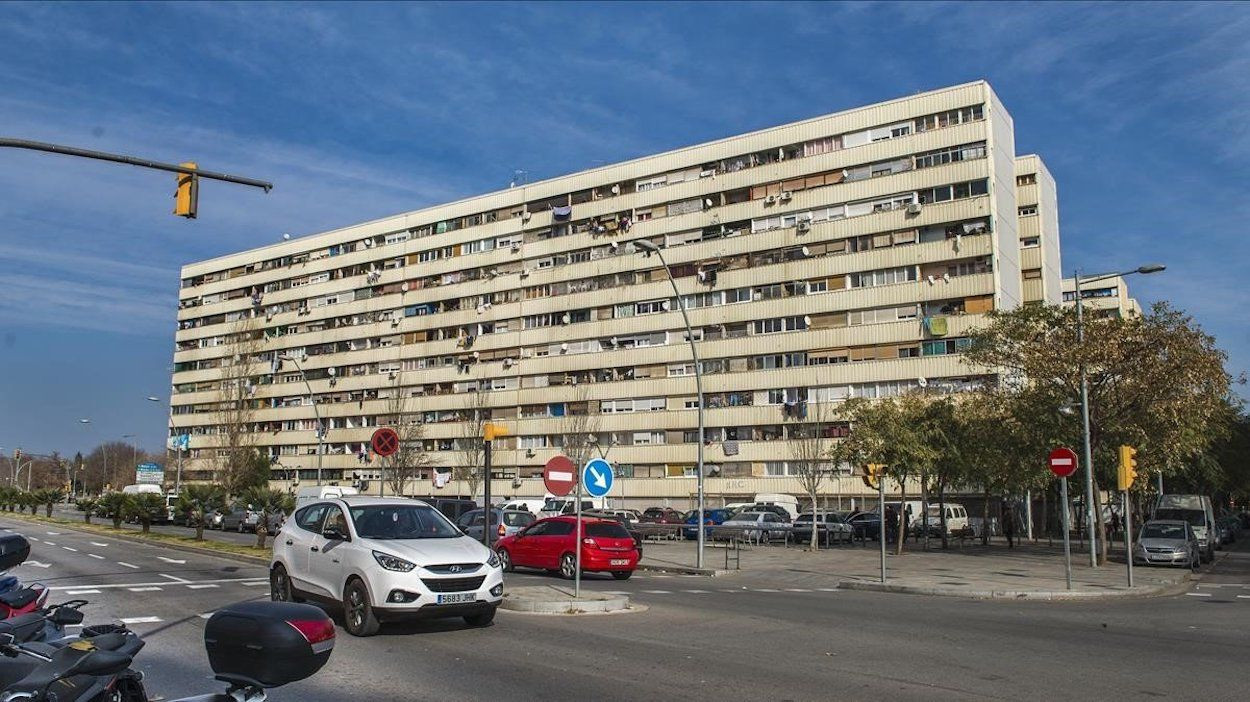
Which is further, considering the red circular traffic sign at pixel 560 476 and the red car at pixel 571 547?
the red car at pixel 571 547

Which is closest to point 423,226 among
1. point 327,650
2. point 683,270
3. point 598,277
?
point 598,277

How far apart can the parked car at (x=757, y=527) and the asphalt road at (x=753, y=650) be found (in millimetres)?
24114

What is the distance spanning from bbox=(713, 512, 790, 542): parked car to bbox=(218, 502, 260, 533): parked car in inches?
930

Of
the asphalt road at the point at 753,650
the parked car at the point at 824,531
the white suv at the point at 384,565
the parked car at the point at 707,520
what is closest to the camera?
the asphalt road at the point at 753,650

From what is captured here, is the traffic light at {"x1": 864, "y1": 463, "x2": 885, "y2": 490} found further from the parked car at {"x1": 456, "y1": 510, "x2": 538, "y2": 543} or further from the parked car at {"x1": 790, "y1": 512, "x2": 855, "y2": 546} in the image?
the parked car at {"x1": 790, "y1": 512, "x2": 855, "y2": 546}

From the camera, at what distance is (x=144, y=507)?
38.8m

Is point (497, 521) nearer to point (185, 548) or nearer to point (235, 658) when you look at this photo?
point (185, 548)

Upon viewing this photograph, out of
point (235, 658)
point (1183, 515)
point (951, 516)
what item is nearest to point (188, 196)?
point (235, 658)

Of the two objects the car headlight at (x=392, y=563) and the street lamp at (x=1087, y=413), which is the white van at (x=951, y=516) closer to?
the street lamp at (x=1087, y=413)

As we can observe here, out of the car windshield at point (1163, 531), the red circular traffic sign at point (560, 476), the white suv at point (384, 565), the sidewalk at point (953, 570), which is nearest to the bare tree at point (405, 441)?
the sidewalk at point (953, 570)

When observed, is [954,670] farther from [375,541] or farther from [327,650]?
[327,650]

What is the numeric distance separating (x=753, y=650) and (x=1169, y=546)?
25279 millimetres

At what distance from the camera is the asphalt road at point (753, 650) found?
8227 mm

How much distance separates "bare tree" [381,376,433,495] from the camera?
7138 centimetres
